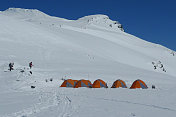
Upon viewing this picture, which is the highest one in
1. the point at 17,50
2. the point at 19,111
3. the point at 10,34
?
→ the point at 10,34

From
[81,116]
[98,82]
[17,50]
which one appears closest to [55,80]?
Answer: [98,82]

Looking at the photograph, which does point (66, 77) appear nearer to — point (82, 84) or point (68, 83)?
point (68, 83)

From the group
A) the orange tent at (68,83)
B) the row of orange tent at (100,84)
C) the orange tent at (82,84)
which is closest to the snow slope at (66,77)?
the orange tent at (68,83)

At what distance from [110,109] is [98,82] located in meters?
12.2

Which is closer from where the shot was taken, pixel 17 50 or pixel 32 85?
pixel 32 85

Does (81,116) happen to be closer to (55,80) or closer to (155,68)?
(55,80)

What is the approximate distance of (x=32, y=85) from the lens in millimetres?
22609

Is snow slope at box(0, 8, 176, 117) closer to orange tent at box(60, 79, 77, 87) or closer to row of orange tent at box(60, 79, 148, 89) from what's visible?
orange tent at box(60, 79, 77, 87)

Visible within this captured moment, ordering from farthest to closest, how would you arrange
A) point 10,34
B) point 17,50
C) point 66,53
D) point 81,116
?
point 10,34 → point 66,53 → point 17,50 → point 81,116

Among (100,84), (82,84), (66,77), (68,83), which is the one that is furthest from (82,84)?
(66,77)

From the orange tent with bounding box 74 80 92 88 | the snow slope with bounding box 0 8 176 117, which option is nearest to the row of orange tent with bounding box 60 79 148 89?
the orange tent with bounding box 74 80 92 88

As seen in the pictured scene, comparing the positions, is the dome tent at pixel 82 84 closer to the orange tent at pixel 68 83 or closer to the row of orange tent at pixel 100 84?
the row of orange tent at pixel 100 84

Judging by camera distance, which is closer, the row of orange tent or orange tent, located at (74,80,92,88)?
the row of orange tent

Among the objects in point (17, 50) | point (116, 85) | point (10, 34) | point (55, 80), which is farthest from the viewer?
point (10, 34)
